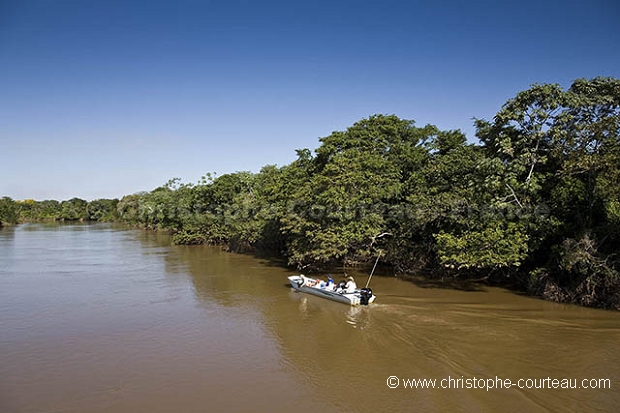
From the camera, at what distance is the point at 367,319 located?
513 inches

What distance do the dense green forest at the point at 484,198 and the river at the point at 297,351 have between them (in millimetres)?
1546

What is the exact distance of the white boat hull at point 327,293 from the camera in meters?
14.5

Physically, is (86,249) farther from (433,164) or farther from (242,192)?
(433,164)

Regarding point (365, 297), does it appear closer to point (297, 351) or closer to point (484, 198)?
point (297, 351)

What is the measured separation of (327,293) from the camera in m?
15.6

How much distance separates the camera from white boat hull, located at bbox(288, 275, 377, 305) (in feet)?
47.4

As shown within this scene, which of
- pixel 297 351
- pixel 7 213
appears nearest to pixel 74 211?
pixel 7 213

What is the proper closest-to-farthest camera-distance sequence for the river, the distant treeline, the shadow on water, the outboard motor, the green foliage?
the river → the outboard motor → the shadow on water → the green foliage → the distant treeline

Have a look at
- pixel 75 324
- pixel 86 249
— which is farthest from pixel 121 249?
pixel 75 324

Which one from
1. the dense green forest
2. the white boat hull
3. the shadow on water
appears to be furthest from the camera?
the shadow on water

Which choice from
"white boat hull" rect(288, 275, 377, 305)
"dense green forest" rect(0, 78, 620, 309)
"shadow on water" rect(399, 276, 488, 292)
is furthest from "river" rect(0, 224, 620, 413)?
"dense green forest" rect(0, 78, 620, 309)

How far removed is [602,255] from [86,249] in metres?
34.2

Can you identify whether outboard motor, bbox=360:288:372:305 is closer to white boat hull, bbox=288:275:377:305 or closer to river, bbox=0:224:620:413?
white boat hull, bbox=288:275:377:305

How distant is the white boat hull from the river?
35cm
